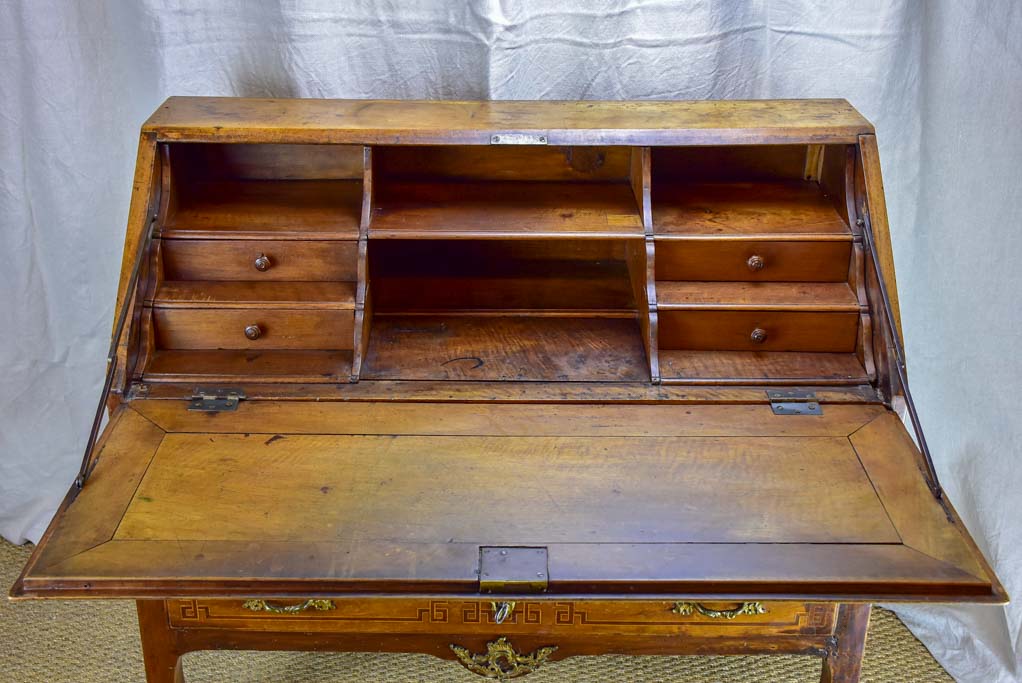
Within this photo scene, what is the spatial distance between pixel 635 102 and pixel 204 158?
39.0 inches

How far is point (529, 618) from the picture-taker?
1855mm

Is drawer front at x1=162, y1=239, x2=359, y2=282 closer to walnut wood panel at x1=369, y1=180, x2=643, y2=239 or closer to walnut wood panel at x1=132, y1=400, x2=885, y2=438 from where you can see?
walnut wood panel at x1=369, y1=180, x2=643, y2=239

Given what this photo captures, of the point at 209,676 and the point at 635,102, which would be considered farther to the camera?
the point at 209,676

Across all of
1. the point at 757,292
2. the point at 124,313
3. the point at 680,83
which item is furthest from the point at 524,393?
the point at 680,83

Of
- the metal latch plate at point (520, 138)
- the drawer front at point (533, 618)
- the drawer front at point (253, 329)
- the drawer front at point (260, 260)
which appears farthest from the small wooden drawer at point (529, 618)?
the metal latch plate at point (520, 138)

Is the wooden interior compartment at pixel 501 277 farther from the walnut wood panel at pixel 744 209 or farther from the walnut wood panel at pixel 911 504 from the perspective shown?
Result: the walnut wood panel at pixel 911 504

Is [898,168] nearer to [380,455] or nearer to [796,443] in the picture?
[796,443]

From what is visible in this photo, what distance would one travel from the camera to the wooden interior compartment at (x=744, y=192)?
6.83ft

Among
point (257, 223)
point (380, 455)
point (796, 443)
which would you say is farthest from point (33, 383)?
point (796, 443)

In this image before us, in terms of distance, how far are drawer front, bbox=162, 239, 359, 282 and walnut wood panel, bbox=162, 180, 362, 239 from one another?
0.03 meters

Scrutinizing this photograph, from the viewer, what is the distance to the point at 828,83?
2.56m

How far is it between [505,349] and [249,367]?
0.53 meters

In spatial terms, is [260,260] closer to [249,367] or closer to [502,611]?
[249,367]

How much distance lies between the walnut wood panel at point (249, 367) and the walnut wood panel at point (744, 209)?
0.73 metres
